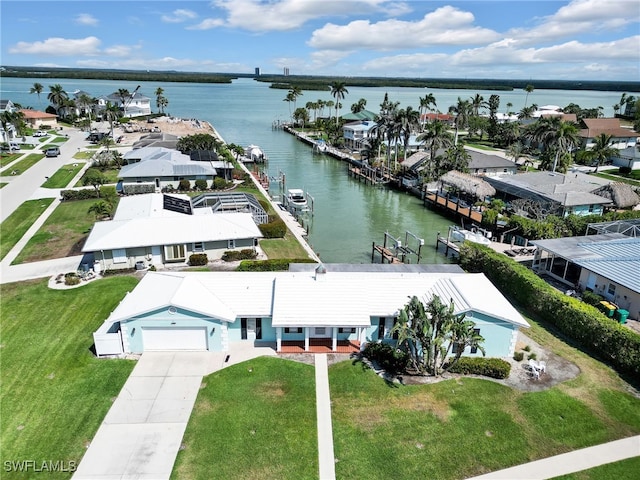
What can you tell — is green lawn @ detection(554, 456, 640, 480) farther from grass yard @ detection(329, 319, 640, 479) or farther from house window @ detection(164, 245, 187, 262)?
house window @ detection(164, 245, 187, 262)

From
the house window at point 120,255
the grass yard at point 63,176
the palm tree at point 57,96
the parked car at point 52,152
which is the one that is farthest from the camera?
the palm tree at point 57,96

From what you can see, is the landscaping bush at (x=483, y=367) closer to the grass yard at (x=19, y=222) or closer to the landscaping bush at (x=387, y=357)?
the landscaping bush at (x=387, y=357)

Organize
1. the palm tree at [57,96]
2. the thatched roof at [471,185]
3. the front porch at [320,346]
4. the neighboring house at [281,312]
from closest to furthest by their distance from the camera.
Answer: the neighboring house at [281,312], the front porch at [320,346], the thatched roof at [471,185], the palm tree at [57,96]

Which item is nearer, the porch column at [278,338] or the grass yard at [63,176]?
the porch column at [278,338]

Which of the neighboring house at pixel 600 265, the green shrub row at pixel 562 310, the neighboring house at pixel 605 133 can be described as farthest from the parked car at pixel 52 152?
the neighboring house at pixel 605 133

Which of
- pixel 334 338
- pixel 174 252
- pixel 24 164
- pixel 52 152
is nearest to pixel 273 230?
pixel 174 252

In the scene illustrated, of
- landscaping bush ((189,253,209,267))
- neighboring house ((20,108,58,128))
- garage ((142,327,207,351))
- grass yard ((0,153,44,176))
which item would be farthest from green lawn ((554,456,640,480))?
neighboring house ((20,108,58,128))

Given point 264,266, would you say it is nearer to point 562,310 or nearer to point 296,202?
point 562,310
